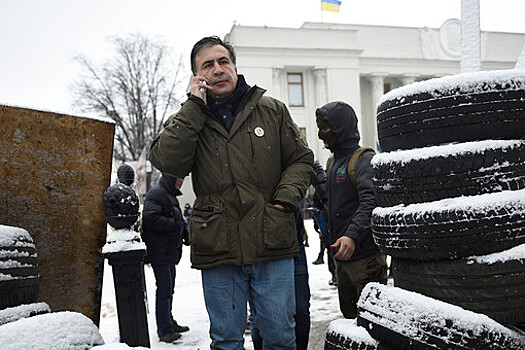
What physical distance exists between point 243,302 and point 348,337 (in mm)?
565

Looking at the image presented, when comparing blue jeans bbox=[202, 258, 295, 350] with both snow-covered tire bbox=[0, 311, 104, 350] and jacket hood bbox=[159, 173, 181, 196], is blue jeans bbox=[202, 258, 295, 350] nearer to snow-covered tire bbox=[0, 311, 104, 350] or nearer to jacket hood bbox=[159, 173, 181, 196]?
snow-covered tire bbox=[0, 311, 104, 350]

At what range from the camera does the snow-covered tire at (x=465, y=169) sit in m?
1.94

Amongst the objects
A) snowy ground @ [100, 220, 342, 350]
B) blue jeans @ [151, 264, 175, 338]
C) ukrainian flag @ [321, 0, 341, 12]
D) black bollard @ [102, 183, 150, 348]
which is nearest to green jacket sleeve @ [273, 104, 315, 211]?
black bollard @ [102, 183, 150, 348]

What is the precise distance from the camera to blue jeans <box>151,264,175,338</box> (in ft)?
14.3

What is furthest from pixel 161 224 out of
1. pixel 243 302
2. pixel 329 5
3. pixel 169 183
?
pixel 329 5

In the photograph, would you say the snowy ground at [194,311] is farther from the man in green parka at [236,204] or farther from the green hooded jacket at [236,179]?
the green hooded jacket at [236,179]

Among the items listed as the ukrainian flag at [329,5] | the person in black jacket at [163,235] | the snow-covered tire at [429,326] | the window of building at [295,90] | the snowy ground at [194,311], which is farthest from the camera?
the ukrainian flag at [329,5]

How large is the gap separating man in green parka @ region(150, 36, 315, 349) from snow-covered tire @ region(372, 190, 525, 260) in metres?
0.65

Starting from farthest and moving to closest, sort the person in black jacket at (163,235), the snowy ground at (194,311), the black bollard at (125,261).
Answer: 1. the person in black jacket at (163,235)
2. the snowy ground at (194,311)
3. the black bollard at (125,261)

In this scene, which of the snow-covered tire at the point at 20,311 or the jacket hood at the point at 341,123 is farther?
the jacket hood at the point at 341,123

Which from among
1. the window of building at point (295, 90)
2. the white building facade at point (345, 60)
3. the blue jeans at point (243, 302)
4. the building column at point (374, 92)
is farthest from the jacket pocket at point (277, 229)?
the building column at point (374, 92)

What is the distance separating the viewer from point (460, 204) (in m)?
1.92

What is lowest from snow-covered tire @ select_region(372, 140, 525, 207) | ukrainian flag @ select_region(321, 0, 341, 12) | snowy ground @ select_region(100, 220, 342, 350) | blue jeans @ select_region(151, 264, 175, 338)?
snowy ground @ select_region(100, 220, 342, 350)

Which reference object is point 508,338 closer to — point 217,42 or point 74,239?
point 217,42
